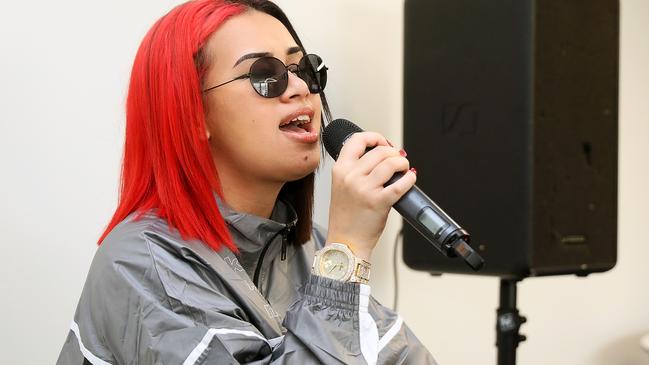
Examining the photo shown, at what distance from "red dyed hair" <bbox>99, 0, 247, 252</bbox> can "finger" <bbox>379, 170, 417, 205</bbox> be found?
271 millimetres

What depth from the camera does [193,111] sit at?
3.77 ft

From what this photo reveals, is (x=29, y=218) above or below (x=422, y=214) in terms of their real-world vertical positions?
below

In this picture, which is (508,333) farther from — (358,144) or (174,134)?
(174,134)

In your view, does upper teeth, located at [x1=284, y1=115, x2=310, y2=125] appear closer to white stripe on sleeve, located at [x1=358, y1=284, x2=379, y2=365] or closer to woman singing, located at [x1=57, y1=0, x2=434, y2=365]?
woman singing, located at [x1=57, y1=0, x2=434, y2=365]

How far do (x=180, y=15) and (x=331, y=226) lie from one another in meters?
0.42

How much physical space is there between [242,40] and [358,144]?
0.97 ft

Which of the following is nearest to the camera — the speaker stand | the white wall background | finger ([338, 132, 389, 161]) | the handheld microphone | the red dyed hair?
the handheld microphone

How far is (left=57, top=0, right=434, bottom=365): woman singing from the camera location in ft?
3.20

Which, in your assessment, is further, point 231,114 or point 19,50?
point 19,50

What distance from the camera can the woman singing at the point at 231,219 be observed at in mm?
977

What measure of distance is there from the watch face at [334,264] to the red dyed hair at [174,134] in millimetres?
174

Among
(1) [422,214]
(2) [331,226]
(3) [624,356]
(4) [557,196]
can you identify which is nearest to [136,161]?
(2) [331,226]

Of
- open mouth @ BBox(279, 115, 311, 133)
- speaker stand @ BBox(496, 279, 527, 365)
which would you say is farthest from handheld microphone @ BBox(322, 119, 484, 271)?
speaker stand @ BBox(496, 279, 527, 365)

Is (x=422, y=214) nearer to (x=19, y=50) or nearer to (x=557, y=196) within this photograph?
(x=557, y=196)
